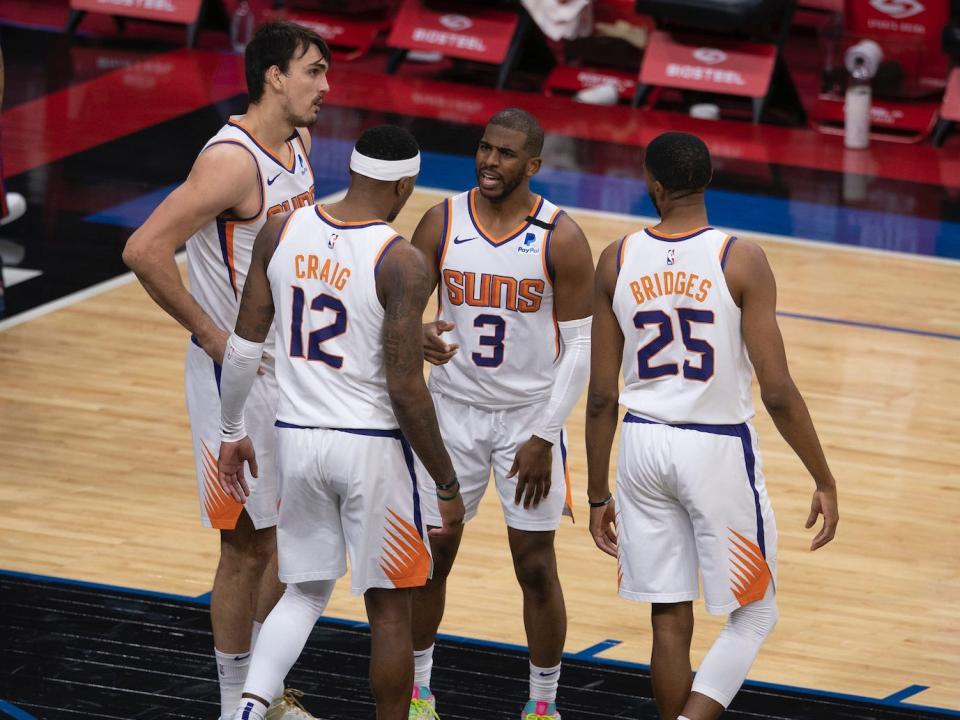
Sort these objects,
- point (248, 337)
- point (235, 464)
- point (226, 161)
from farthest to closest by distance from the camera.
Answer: point (226, 161), point (235, 464), point (248, 337)

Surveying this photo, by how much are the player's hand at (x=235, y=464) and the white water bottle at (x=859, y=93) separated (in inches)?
333

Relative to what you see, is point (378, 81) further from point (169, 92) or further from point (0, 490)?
point (0, 490)

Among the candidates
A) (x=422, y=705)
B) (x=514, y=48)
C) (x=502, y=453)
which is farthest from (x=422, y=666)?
(x=514, y=48)

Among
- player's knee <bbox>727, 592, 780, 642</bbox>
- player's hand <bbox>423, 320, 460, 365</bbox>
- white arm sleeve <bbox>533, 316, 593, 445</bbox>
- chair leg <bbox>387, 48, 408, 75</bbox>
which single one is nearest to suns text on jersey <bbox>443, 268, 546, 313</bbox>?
white arm sleeve <bbox>533, 316, 593, 445</bbox>

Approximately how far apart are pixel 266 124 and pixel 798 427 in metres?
1.66

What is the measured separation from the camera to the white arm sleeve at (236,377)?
14.2ft

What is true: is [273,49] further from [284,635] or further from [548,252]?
[284,635]

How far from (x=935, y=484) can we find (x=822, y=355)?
1.49m

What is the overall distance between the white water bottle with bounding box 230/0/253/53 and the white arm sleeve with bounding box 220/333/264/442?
9.99 meters

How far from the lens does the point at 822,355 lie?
27.3 feet

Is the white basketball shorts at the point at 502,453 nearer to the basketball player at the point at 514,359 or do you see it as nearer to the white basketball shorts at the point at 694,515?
the basketball player at the point at 514,359

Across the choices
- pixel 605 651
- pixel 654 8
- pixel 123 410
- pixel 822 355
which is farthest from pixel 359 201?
pixel 654 8

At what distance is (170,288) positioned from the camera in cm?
455

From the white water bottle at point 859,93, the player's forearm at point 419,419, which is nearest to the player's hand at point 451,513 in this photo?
the player's forearm at point 419,419
